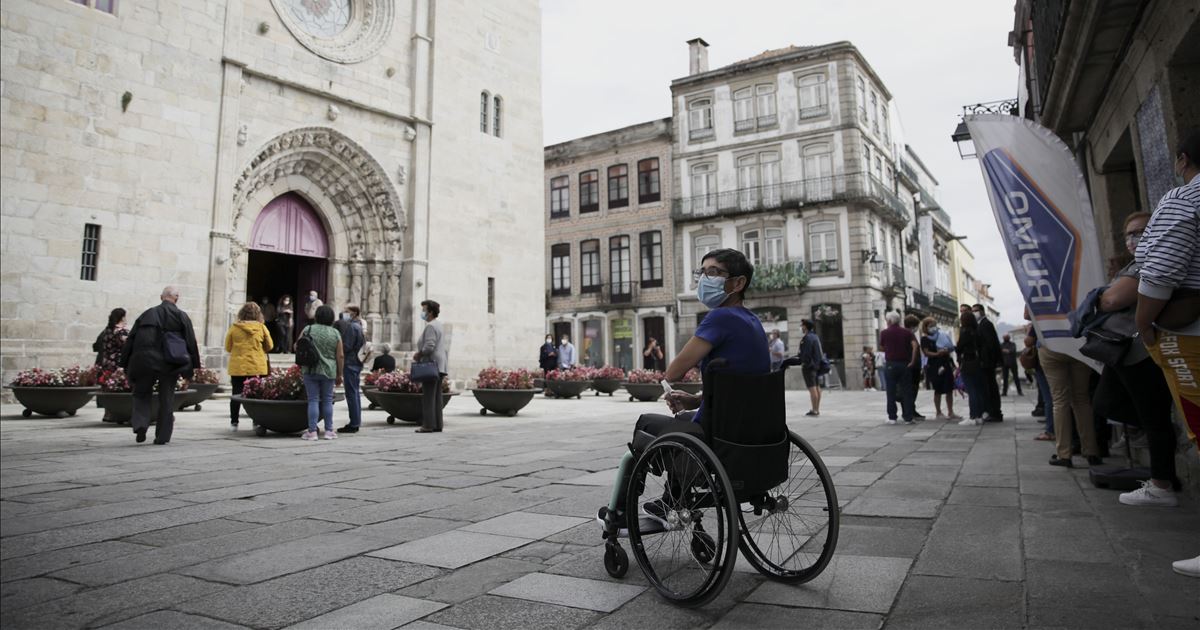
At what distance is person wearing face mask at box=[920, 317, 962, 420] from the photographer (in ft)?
34.7

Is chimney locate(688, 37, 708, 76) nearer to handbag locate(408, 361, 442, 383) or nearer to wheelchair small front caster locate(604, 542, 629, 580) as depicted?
handbag locate(408, 361, 442, 383)

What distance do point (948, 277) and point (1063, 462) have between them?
42450mm

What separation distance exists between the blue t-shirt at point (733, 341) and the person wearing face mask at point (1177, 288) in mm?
1741

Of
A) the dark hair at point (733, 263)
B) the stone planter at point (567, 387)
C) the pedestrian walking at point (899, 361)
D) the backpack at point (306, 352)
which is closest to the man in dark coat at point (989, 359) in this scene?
the pedestrian walking at point (899, 361)

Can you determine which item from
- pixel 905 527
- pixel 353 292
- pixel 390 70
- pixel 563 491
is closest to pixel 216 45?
pixel 390 70

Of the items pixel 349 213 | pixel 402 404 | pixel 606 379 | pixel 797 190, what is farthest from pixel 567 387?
pixel 797 190

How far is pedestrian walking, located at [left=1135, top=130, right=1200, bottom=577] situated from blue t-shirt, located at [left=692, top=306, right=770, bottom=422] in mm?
1741

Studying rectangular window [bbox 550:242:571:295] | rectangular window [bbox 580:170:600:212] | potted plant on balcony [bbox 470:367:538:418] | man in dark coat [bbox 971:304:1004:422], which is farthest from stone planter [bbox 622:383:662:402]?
rectangular window [bbox 580:170:600:212]

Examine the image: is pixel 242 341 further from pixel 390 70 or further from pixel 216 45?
pixel 390 70

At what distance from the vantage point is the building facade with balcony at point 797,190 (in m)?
27.7

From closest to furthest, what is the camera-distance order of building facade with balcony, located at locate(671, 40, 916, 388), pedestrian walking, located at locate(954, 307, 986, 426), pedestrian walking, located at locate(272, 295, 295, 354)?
pedestrian walking, located at locate(954, 307, 986, 426) → pedestrian walking, located at locate(272, 295, 295, 354) → building facade with balcony, located at locate(671, 40, 916, 388)

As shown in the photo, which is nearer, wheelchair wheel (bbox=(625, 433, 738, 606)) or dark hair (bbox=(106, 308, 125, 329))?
wheelchair wheel (bbox=(625, 433, 738, 606))

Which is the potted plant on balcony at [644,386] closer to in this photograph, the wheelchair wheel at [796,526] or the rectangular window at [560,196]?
the wheelchair wheel at [796,526]

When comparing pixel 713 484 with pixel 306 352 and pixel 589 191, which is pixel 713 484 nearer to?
pixel 306 352
